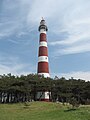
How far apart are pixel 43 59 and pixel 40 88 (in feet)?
27.8

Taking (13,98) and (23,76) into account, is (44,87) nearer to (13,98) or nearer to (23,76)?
(23,76)

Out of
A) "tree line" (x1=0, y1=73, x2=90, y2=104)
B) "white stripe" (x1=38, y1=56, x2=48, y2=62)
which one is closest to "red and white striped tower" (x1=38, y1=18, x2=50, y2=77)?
"white stripe" (x1=38, y1=56, x2=48, y2=62)

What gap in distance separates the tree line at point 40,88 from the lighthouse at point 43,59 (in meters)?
1.32

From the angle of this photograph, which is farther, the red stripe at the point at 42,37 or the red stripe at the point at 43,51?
the red stripe at the point at 42,37

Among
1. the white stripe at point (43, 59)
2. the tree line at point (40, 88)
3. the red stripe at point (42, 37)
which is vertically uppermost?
the red stripe at point (42, 37)

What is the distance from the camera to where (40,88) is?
72875mm

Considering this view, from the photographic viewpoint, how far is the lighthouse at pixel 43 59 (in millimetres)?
67562

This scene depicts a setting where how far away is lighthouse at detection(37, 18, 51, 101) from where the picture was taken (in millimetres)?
67562

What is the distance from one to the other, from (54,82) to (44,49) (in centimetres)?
1138

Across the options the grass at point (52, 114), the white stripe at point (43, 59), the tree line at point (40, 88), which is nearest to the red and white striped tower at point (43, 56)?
the white stripe at point (43, 59)

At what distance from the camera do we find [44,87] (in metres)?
72.9

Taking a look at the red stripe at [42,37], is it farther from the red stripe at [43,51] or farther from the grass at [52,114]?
the grass at [52,114]

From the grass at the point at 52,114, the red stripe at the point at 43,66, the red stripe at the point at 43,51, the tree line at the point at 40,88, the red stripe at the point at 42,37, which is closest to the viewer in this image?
the grass at the point at 52,114

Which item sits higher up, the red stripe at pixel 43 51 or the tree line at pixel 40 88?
the red stripe at pixel 43 51
